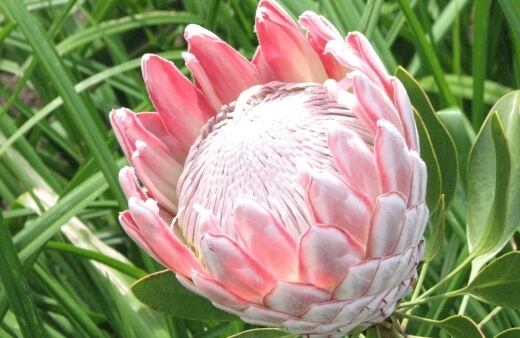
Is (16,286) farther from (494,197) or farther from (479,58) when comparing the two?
(479,58)

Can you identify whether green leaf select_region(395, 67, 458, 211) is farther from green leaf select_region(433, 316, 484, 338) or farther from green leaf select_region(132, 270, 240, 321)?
green leaf select_region(132, 270, 240, 321)

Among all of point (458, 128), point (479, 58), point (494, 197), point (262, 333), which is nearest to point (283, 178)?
point (262, 333)

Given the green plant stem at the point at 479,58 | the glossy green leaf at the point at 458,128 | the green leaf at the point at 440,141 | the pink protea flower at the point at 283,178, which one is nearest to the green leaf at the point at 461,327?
the pink protea flower at the point at 283,178

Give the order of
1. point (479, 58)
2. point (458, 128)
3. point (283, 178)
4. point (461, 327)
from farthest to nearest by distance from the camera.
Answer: point (479, 58) < point (458, 128) < point (461, 327) < point (283, 178)

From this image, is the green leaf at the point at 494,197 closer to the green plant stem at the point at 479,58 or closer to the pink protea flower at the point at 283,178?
the pink protea flower at the point at 283,178

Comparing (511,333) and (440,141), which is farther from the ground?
(440,141)

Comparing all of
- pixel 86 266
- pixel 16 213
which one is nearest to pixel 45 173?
pixel 16 213

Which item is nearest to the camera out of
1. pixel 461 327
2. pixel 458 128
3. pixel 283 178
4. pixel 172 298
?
pixel 283 178

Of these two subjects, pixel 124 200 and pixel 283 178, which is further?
pixel 124 200
